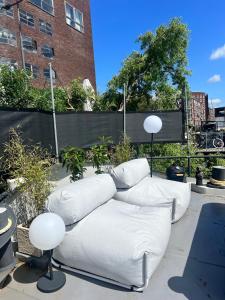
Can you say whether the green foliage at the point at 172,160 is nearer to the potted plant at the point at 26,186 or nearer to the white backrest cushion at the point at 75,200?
the white backrest cushion at the point at 75,200

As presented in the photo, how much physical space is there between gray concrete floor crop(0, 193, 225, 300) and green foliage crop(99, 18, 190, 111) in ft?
29.1

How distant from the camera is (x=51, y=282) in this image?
2379 millimetres

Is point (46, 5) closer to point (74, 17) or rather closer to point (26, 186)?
point (74, 17)

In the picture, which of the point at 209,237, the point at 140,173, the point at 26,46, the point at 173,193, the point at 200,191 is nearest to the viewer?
the point at 209,237

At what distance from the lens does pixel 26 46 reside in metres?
15.5

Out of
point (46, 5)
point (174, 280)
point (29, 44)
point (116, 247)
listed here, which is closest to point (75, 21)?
point (46, 5)

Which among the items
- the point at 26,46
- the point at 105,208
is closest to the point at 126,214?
the point at 105,208

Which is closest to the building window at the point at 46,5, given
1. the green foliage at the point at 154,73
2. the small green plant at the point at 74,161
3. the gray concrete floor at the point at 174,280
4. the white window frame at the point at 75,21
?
the white window frame at the point at 75,21

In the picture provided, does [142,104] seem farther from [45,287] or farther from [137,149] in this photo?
[45,287]

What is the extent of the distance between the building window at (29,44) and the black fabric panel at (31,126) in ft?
42.4

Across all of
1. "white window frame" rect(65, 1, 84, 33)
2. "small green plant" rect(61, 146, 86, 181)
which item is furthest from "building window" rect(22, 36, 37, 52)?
"small green plant" rect(61, 146, 86, 181)

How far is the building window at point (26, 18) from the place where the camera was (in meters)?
15.1

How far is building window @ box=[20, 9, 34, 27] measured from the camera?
1509cm

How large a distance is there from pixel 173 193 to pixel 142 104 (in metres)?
8.55
